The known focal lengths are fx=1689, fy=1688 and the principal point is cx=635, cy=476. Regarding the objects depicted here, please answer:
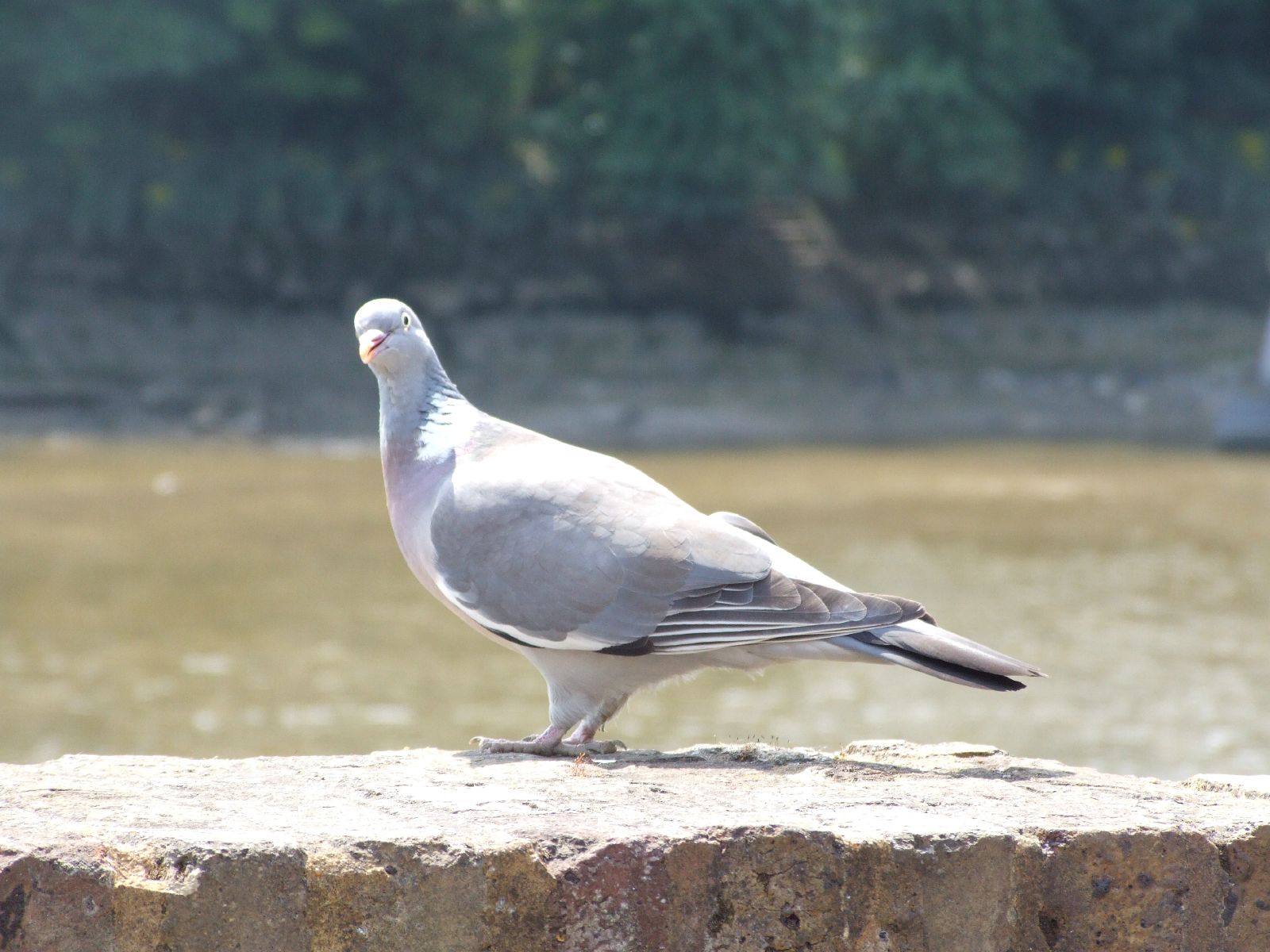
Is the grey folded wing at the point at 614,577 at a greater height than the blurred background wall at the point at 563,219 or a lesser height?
lesser

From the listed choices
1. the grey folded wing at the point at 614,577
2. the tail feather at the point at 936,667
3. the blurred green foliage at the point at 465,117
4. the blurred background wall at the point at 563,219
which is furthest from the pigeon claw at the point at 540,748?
the blurred green foliage at the point at 465,117

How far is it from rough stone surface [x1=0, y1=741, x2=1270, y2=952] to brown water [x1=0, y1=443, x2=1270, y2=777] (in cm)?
215

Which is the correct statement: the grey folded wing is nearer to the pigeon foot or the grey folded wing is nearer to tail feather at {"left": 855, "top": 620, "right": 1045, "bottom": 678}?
tail feather at {"left": 855, "top": 620, "right": 1045, "bottom": 678}

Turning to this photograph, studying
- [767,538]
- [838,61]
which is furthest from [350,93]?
[767,538]

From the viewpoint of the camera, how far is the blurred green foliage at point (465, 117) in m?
21.8

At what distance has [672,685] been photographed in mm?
4422

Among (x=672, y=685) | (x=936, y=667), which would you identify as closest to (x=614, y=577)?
(x=936, y=667)

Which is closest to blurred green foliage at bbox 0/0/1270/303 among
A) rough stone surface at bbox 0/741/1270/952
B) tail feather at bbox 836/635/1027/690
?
tail feather at bbox 836/635/1027/690

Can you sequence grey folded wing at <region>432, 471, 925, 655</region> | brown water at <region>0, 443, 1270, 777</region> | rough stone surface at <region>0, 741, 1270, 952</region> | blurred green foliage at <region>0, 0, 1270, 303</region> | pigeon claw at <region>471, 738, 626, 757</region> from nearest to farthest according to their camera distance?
rough stone surface at <region>0, 741, 1270, 952</region>
grey folded wing at <region>432, 471, 925, 655</region>
pigeon claw at <region>471, 738, 626, 757</region>
brown water at <region>0, 443, 1270, 777</region>
blurred green foliage at <region>0, 0, 1270, 303</region>

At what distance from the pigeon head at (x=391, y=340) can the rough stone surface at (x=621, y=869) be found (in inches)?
43.8

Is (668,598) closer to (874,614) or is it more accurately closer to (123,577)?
(874,614)

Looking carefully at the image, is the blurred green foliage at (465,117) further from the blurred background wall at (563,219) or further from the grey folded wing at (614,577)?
the grey folded wing at (614,577)

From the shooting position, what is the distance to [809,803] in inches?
112

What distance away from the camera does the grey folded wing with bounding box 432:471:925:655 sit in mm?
3373
